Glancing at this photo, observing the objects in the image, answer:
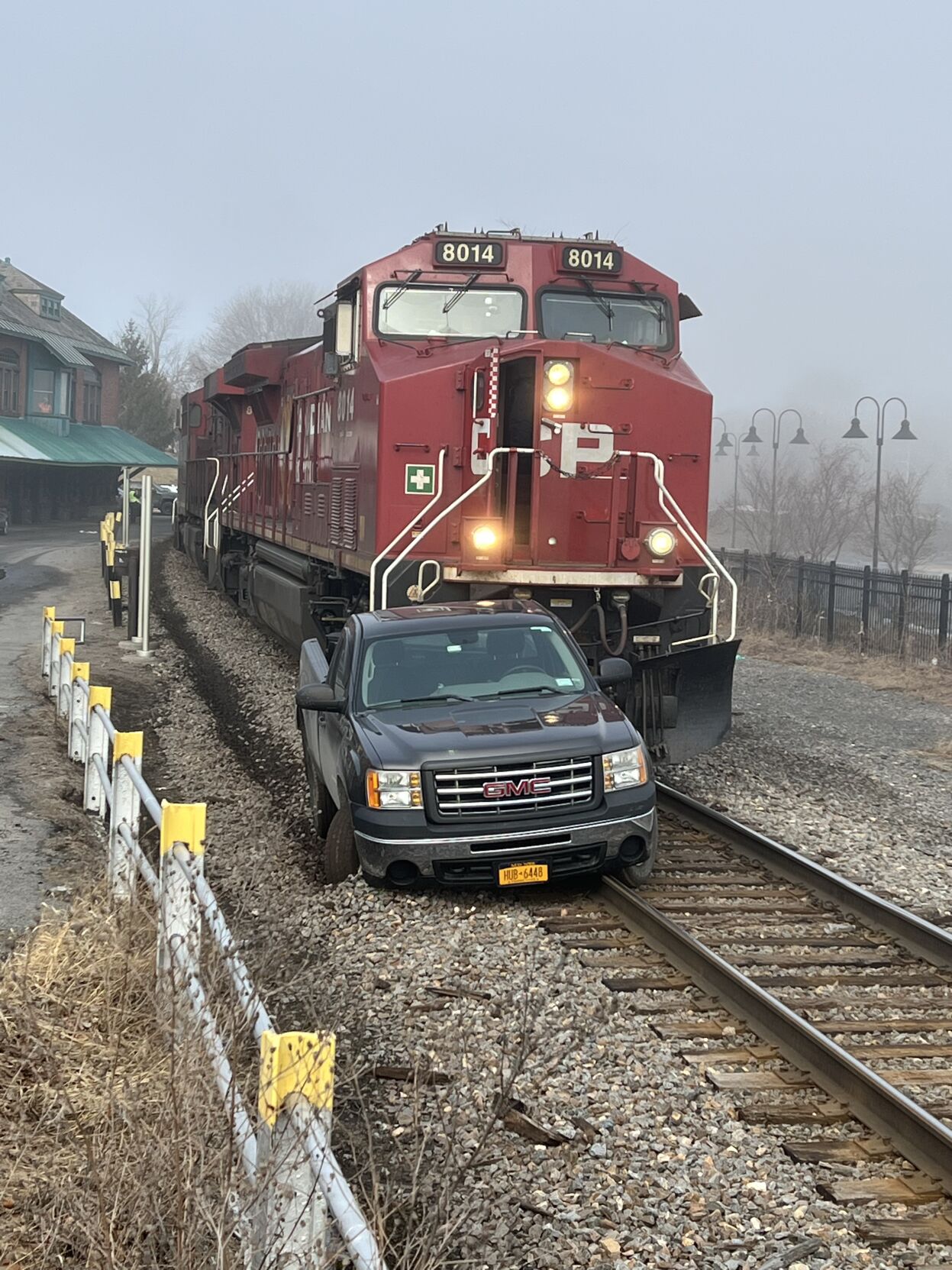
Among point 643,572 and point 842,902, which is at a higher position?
point 643,572

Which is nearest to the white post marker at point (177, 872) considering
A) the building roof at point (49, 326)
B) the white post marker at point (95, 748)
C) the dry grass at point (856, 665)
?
the white post marker at point (95, 748)

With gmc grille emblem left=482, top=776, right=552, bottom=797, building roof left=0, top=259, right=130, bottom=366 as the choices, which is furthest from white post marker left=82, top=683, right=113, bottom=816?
building roof left=0, top=259, right=130, bottom=366

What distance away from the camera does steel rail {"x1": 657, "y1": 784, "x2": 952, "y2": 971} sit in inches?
300

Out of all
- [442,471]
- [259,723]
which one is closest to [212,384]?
[259,723]

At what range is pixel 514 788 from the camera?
8.07m

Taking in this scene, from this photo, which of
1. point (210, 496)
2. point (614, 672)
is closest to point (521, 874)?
point (614, 672)

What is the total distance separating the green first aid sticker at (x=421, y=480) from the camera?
12.2m

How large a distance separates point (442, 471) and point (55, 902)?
586 centimetres

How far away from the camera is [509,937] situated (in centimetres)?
760

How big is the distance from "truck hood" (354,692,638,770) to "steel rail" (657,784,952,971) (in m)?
1.48

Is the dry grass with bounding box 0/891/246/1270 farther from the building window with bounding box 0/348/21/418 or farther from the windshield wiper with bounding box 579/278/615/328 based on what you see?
the building window with bounding box 0/348/21/418

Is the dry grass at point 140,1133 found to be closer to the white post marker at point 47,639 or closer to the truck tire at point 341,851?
the truck tire at point 341,851

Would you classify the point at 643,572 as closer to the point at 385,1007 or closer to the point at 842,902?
the point at 842,902

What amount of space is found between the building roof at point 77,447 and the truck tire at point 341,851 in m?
41.9
